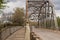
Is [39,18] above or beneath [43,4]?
beneath

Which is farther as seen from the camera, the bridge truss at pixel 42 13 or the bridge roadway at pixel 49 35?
the bridge truss at pixel 42 13

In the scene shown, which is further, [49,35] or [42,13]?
[42,13]

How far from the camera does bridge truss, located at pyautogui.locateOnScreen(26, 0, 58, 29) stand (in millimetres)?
94188

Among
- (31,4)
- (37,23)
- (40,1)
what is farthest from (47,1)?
(37,23)

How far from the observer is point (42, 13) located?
121 meters

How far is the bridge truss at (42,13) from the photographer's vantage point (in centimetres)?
9419

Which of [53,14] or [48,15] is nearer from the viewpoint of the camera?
[53,14]

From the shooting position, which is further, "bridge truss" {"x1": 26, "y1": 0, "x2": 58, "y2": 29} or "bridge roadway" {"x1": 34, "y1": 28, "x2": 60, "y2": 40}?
"bridge truss" {"x1": 26, "y1": 0, "x2": 58, "y2": 29}

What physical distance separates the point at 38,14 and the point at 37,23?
10.4 m

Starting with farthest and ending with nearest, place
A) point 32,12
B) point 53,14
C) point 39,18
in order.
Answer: point 39,18, point 32,12, point 53,14

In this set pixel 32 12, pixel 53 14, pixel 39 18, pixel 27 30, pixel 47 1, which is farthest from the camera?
pixel 39 18

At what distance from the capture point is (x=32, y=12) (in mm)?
124688

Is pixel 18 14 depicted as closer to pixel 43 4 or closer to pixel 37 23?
pixel 43 4

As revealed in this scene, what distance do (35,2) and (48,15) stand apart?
9.65 meters
